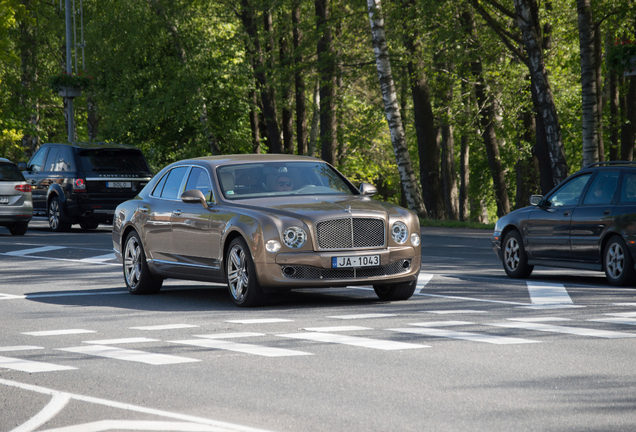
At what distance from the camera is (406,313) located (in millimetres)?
9945

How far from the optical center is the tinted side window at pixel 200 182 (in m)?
11.4

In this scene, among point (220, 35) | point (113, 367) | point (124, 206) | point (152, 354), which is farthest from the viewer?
point (220, 35)

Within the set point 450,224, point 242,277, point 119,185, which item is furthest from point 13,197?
point 242,277

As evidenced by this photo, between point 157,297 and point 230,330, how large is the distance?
3.46 metres

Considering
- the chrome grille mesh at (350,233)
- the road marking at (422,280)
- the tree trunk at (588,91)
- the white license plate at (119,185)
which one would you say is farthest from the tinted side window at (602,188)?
the white license plate at (119,185)

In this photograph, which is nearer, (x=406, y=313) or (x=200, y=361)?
(x=200, y=361)

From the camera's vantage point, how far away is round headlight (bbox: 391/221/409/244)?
413 inches

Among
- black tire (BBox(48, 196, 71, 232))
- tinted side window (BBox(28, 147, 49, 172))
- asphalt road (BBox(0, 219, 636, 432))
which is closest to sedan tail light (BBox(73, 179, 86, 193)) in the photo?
black tire (BBox(48, 196, 71, 232))

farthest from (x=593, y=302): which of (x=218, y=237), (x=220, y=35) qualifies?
(x=220, y=35)

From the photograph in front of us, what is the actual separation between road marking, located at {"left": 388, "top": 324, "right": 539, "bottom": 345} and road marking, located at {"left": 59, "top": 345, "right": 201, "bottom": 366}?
222cm

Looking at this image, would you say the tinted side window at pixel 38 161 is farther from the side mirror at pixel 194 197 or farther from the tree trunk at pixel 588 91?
the side mirror at pixel 194 197

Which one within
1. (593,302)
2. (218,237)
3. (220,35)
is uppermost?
(220,35)

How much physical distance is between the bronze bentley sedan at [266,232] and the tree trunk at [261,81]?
2455cm

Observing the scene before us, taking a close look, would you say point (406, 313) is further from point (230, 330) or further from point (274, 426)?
point (274, 426)
